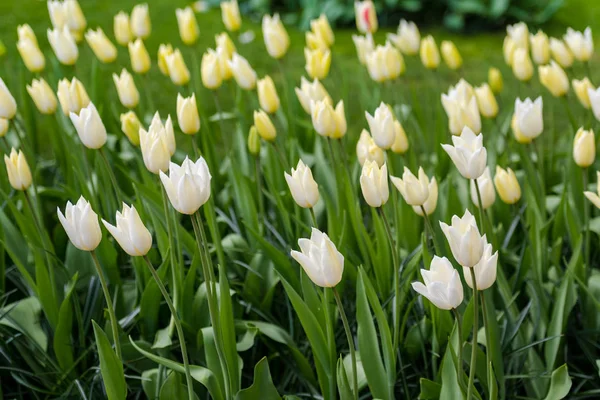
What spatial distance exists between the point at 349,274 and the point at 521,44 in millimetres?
1281

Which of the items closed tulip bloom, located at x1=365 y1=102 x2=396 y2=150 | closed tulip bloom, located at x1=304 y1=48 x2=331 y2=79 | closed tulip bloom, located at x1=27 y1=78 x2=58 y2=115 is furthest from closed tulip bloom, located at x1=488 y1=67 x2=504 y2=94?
closed tulip bloom, located at x1=27 y1=78 x2=58 y2=115

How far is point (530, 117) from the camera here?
2.19 m

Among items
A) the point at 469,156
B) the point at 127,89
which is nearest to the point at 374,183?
the point at 469,156

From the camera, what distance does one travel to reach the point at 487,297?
81.0 inches

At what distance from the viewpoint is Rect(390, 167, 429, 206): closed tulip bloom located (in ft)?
5.78

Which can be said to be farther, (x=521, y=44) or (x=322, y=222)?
(x=521, y=44)

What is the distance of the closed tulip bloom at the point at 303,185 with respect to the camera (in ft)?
5.96

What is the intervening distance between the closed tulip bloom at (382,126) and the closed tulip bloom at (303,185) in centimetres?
28

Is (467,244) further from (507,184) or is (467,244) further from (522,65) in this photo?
(522,65)

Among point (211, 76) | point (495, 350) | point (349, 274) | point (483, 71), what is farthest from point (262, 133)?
point (483, 71)

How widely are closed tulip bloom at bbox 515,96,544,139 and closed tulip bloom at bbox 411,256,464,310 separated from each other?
0.88 meters

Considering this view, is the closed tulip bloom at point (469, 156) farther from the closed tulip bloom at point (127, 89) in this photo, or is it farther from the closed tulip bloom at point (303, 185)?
the closed tulip bloom at point (127, 89)

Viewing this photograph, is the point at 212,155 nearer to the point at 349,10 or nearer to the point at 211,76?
the point at 211,76

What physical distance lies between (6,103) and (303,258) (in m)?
1.18
